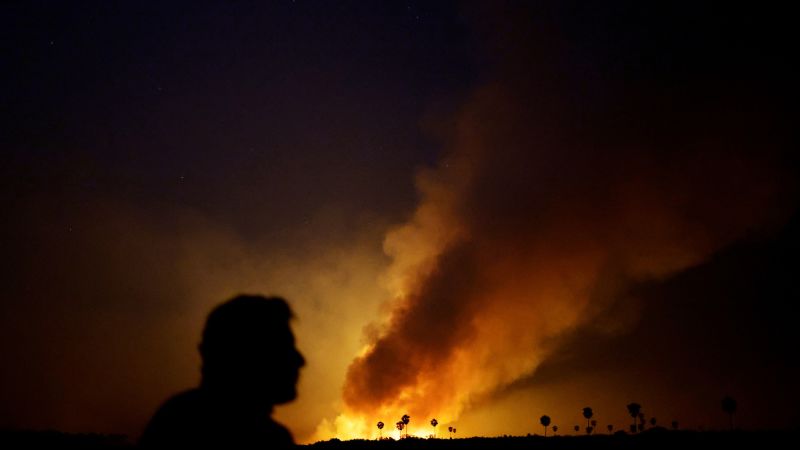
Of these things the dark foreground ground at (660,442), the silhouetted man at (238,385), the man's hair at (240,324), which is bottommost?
the dark foreground ground at (660,442)

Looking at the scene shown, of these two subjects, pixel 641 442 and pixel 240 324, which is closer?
pixel 240 324

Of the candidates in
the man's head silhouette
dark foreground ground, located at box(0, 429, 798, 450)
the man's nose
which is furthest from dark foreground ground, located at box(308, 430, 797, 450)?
the man's head silhouette

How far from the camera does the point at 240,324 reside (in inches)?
146

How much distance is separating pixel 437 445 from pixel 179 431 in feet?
200

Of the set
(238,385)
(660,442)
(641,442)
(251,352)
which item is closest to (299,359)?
(251,352)

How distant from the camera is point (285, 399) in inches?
143

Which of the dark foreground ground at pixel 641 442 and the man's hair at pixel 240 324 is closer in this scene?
the man's hair at pixel 240 324

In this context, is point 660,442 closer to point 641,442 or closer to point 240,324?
point 641,442

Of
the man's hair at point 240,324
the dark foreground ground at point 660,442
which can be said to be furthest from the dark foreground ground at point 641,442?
the man's hair at point 240,324

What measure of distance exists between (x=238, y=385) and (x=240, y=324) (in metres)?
0.46

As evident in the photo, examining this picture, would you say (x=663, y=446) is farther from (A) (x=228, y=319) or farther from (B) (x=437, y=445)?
(A) (x=228, y=319)

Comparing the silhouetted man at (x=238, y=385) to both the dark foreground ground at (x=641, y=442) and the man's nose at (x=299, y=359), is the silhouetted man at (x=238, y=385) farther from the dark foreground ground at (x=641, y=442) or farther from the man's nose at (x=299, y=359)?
the dark foreground ground at (x=641, y=442)

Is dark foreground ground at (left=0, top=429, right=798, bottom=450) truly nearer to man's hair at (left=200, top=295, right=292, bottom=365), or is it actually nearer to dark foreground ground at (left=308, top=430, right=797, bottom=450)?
dark foreground ground at (left=308, top=430, right=797, bottom=450)

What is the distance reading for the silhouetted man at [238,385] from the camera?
10.3 ft
